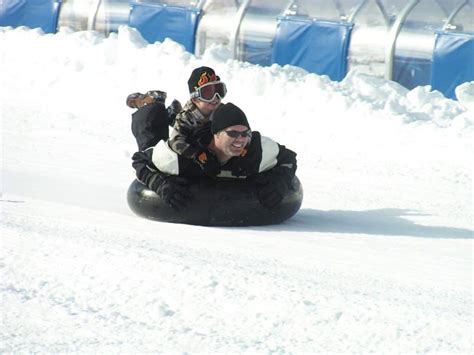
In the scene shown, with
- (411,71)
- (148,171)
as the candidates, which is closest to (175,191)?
(148,171)

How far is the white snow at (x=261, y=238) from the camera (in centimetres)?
473

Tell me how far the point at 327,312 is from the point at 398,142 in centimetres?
674

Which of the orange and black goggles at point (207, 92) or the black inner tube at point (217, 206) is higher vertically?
the orange and black goggles at point (207, 92)

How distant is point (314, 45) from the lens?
1705cm

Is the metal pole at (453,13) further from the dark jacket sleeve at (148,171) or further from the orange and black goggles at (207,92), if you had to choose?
the dark jacket sleeve at (148,171)

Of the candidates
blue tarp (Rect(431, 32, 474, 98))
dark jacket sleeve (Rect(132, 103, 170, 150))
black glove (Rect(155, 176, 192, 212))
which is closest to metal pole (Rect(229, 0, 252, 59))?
blue tarp (Rect(431, 32, 474, 98))

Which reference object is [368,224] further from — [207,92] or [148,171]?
[148,171]

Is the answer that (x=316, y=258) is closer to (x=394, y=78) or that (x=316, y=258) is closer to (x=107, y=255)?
(x=107, y=255)

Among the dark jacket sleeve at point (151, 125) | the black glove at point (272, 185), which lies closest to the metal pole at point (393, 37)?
the dark jacket sleeve at point (151, 125)

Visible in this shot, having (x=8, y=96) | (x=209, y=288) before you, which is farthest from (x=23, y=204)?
(x=8, y=96)

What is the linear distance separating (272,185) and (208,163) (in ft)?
1.56

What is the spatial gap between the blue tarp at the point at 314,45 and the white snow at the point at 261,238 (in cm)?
251

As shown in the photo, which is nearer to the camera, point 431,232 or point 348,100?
point 431,232

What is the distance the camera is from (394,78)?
15961mm
